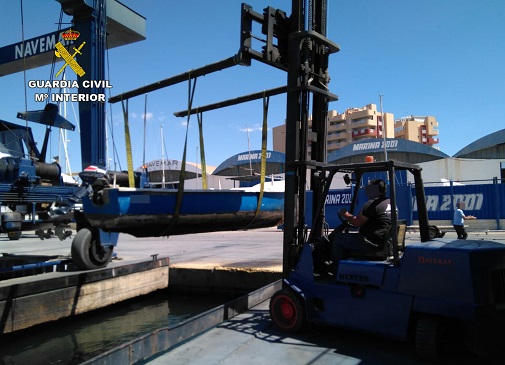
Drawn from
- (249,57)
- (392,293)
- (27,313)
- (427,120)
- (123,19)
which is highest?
(427,120)

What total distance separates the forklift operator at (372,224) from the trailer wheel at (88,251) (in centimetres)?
570

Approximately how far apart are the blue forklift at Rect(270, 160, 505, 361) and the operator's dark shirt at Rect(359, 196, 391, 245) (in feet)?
0.37

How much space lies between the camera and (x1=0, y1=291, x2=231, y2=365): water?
6750mm

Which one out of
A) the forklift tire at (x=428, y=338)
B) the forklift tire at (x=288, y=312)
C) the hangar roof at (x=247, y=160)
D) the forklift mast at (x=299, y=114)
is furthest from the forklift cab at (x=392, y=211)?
the hangar roof at (x=247, y=160)

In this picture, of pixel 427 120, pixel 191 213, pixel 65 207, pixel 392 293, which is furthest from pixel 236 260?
pixel 427 120

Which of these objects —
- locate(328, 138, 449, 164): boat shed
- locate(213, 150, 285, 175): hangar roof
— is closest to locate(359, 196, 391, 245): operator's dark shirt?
locate(328, 138, 449, 164): boat shed

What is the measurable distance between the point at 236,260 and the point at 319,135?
5501mm

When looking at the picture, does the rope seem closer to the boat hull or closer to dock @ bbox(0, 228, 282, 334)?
the boat hull

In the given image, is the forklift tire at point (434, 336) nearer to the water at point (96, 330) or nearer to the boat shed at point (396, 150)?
the water at point (96, 330)

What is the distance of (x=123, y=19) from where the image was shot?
12.3 metres

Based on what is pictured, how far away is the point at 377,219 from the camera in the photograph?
4328 mm

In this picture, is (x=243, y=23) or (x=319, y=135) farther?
(x=319, y=135)

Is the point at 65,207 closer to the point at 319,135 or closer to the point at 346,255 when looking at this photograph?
the point at 319,135

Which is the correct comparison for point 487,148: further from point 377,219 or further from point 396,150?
point 377,219
